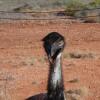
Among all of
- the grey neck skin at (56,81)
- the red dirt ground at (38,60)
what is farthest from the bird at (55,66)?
the red dirt ground at (38,60)

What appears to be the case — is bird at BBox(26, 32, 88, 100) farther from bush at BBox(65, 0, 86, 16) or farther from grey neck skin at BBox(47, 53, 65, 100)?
bush at BBox(65, 0, 86, 16)

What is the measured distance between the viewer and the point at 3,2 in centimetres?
4056

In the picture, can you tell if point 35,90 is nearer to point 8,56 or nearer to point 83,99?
point 83,99

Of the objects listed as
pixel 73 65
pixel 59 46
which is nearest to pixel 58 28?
pixel 73 65

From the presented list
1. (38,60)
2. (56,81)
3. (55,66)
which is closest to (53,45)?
(55,66)

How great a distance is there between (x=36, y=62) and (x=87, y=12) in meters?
16.5

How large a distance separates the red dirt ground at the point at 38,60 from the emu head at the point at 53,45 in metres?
6.59

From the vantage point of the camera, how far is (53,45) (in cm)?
362

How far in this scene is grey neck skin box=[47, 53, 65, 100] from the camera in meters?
3.58

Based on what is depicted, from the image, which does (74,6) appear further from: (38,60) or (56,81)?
(56,81)

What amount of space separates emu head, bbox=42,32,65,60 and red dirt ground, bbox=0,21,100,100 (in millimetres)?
6590

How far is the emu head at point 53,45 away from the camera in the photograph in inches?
140

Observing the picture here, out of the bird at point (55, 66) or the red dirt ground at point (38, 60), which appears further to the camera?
the red dirt ground at point (38, 60)

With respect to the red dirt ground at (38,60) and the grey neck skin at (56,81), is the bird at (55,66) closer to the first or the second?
the grey neck skin at (56,81)
